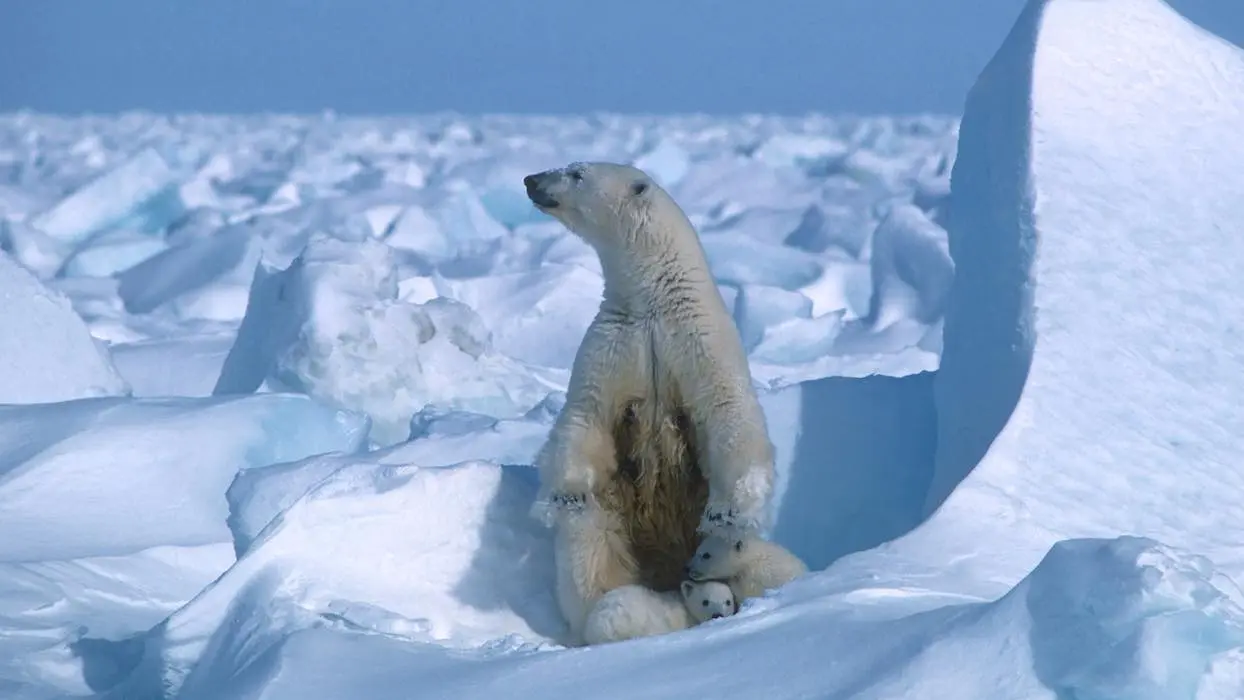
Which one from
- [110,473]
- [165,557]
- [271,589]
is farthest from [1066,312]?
[110,473]

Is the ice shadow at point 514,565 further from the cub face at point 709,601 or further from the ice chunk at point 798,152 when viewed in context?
the ice chunk at point 798,152

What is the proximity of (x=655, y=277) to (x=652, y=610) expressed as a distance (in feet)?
2.07

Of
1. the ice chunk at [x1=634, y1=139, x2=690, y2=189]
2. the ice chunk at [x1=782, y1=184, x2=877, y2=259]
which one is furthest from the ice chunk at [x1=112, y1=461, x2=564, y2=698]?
the ice chunk at [x1=634, y1=139, x2=690, y2=189]

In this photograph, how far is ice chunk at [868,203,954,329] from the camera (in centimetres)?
634

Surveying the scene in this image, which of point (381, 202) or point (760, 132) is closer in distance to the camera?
point (381, 202)

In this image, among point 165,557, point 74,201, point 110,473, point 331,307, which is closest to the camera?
point 165,557

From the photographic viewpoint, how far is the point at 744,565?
2318mm

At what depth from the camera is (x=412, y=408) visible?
14.5 ft

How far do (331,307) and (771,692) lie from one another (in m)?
2.98

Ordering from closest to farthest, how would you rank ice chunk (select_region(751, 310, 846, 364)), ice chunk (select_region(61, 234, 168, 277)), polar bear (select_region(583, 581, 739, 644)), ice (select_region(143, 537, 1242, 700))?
ice (select_region(143, 537, 1242, 700))
polar bear (select_region(583, 581, 739, 644))
ice chunk (select_region(751, 310, 846, 364))
ice chunk (select_region(61, 234, 168, 277))

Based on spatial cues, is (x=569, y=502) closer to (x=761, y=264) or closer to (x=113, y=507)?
(x=113, y=507)

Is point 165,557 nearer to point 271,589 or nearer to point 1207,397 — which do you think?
point 271,589

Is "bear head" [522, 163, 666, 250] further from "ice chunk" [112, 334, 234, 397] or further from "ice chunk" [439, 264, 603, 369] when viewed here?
"ice chunk" [439, 264, 603, 369]

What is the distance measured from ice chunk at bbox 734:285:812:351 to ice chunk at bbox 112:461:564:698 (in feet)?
11.0
